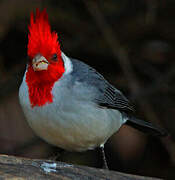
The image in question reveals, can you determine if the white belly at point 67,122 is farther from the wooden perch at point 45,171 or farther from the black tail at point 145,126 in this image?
the black tail at point 145,126

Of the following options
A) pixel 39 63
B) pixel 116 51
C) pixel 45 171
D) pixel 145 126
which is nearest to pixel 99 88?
pixel 39 63

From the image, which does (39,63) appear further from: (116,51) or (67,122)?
(116,51)

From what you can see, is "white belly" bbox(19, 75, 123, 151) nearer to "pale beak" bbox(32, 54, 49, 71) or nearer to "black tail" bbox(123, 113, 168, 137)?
"pale beak" bbox(32, 54, 49, 71)

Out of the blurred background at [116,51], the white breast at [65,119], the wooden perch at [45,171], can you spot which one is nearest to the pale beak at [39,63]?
the white breast at [65,119]

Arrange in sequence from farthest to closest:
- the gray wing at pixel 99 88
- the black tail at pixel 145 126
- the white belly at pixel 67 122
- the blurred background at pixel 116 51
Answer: the blurred background at pixel 116 51 → the black tail at pixel 145 126 → the gray wing at pixel 99 88 → the white belly at pixel 67 122

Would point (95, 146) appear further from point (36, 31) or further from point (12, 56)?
point (12, 56)

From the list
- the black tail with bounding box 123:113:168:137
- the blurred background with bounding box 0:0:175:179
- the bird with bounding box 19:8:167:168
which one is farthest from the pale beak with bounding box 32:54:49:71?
the blurred background with bounding box 0:0:175:179
